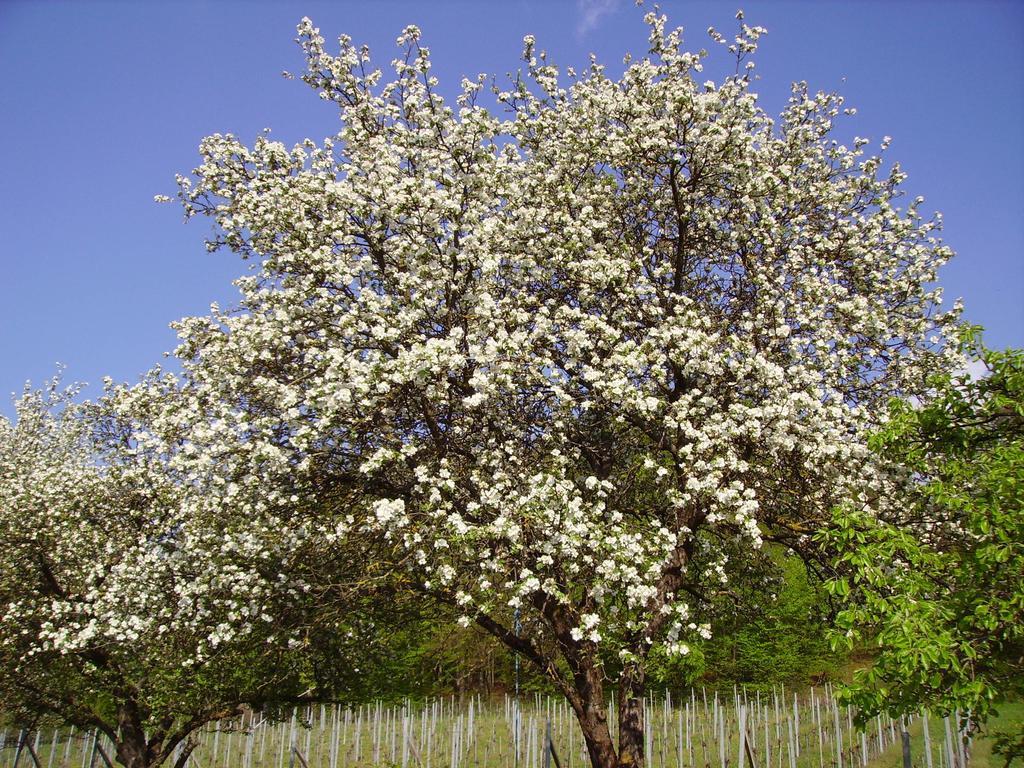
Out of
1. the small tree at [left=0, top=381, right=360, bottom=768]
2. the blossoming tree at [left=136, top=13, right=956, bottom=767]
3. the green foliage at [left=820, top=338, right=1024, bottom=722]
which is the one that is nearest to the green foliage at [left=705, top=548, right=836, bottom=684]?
the blossoming tree at [left=136, top=13, right=956, bottom=767]

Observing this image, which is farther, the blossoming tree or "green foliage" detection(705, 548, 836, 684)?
"green foliage" detection(705, 548, 836, 684)

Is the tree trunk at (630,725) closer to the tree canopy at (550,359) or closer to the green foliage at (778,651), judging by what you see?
the tree canopy at (550,359)

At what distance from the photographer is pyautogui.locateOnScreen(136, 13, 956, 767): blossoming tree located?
34.7ft

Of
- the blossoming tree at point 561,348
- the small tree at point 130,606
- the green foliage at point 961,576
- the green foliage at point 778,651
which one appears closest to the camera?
the green foliage at point 961,576

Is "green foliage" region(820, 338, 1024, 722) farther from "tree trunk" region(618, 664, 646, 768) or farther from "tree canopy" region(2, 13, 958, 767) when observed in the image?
"tree trunk" region(618, 664, 646, 768)

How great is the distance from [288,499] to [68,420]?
1618 cm

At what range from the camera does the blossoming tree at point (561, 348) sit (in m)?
10.6

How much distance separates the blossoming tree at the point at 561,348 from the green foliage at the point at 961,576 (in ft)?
7.39

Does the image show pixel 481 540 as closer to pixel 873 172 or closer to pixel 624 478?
pixel 624 478

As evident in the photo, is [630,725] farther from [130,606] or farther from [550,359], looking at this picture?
[130,606]

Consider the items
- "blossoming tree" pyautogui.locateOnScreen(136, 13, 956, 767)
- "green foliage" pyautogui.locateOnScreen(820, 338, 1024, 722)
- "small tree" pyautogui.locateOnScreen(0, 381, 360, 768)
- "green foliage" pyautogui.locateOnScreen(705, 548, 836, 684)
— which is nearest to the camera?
"green foliage" pyautogui.locateOnScreen(820, 338, 1024, 722)

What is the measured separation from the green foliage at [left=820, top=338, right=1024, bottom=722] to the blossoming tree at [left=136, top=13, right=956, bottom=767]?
7.39 ft

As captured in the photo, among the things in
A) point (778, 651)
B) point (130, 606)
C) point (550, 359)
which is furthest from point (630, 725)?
point (778, 651)

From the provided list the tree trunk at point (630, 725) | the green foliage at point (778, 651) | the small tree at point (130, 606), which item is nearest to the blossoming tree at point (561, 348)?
the tree trunk at point (630, 725)
